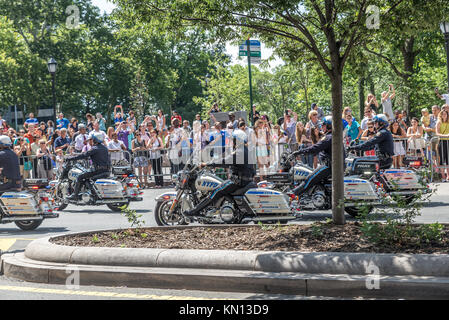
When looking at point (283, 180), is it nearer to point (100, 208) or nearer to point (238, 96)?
point (100, 208)

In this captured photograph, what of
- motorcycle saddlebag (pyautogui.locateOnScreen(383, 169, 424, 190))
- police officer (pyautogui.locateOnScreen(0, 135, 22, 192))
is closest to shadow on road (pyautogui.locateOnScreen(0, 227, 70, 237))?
police officer (pyautogui.locateOnScreen(0, 135, 22, 192))

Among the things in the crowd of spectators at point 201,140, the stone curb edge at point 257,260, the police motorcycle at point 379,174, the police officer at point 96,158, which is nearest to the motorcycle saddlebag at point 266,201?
the police motorcycle at point 379,174

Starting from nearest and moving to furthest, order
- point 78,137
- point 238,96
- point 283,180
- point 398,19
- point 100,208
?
point 398,19
point 283,180
point 100,208
point 78,137
point 238,96

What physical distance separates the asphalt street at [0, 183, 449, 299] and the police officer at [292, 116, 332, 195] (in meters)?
0.66

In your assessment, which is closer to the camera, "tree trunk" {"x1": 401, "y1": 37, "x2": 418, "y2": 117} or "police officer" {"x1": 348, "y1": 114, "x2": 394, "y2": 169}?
"police officer" {"x1": 348, "y1": 114, "x2": 394, "y2": 169}

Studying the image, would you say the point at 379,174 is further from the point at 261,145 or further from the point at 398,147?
the point at 261,145

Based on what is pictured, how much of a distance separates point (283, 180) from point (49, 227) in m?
4.70

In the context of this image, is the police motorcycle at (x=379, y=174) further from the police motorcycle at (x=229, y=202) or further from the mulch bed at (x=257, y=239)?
the mulch bed at (x=257, y=239)

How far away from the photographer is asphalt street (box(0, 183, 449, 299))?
6.37m

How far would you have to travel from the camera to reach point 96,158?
15141 millimetres

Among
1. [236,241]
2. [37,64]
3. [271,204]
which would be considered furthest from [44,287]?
[37,64]

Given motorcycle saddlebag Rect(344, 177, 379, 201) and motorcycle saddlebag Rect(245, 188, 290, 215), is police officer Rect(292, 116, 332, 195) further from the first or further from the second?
motorcycle saddlebag Rect(245, 188, 290, 215)
